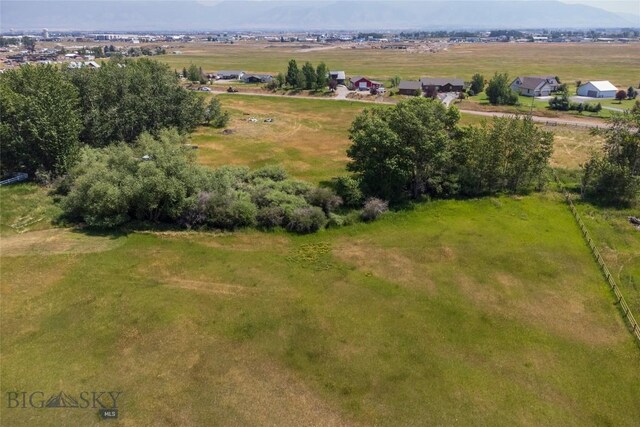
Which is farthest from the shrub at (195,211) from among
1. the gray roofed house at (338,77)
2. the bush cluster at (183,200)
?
the gray roofed house at (338,77)

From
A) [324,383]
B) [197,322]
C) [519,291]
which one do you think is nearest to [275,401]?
[324,383]

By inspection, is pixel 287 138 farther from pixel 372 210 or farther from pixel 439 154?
pixel 372 210

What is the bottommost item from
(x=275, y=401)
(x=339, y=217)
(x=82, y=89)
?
(x=275, y=401)

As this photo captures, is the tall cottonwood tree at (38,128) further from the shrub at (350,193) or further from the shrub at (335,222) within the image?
the shrub at (335,222)

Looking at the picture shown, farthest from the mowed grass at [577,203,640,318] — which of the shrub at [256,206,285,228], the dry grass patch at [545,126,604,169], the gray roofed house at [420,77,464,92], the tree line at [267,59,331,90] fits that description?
the tree line at [267,59,331,90]

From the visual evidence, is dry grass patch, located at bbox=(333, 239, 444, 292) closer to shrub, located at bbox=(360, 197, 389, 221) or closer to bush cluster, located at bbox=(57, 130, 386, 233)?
shrub, located at bbox=(360, 197, 389, 221)

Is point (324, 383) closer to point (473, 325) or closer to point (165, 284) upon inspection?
point (473, 325)
